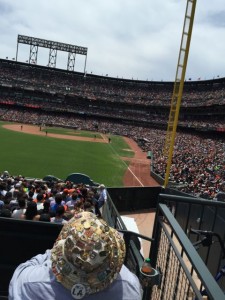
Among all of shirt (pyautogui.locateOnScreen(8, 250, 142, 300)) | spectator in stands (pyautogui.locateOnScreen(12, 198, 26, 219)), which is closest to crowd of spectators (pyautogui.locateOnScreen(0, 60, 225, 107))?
spectator in stands (pyautogui.locateOnScreen(12, 198, 26, 219))

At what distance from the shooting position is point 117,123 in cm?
7900

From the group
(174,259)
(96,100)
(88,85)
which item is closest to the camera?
(174,259)

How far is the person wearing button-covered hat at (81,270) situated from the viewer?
6.38 feet

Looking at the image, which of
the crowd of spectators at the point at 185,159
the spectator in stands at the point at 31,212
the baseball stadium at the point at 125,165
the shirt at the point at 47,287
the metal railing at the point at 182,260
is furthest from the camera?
the crowd of spectators at the point at 185,159

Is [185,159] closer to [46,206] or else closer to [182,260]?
[46,206]

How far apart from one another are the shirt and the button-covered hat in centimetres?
9

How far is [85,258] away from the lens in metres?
1.92

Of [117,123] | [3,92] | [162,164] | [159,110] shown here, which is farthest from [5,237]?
[3,92]

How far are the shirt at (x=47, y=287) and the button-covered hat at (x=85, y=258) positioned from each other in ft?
0.30

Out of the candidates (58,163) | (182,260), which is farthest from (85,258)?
(58,163)

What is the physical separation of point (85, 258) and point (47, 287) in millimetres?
384

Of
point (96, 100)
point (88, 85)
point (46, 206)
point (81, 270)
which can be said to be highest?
point (88, 85)

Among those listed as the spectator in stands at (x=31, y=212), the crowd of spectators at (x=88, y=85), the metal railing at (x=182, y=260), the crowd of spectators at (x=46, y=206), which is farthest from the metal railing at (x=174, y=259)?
the crowd of spectators at (x=88, y=85)

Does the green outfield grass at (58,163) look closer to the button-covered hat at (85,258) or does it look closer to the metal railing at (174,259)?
the metal railing at (174,259)
